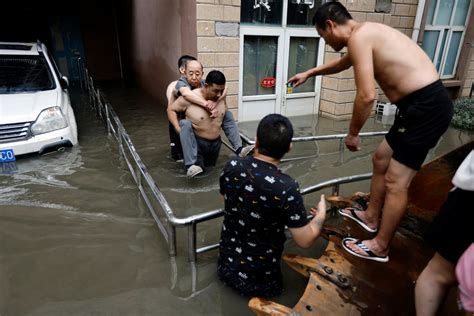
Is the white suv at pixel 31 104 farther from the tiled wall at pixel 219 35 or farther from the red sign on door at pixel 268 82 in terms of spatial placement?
the red sign on door at pixel 268 82

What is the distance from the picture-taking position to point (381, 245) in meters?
2.22

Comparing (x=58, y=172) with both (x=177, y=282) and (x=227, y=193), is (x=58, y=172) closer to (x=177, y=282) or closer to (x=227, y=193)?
(x=177, y=282)

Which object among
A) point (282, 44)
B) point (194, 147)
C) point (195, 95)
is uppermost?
point (282, 44)

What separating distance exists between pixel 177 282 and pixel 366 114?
72.2 inches

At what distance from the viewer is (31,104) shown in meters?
4.66

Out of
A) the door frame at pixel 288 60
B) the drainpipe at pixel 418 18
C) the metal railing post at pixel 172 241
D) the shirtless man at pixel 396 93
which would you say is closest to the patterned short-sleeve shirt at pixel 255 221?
the metal railing post at pixel 172 241

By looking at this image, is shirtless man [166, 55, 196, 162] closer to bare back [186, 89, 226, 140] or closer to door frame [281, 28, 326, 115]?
bare back [186, 89, 226, 140]

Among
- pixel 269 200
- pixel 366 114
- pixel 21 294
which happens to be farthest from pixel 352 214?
pixel 21 294

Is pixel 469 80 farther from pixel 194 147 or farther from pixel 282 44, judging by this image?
pixel 194 147

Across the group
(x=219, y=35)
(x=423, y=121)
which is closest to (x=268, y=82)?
(x=219, y=35)

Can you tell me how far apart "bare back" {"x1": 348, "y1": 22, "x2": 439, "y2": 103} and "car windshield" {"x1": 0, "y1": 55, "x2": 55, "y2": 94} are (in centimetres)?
502

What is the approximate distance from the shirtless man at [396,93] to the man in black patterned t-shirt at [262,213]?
552mm

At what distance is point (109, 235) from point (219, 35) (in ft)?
13.5

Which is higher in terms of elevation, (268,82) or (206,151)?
(268,82)
